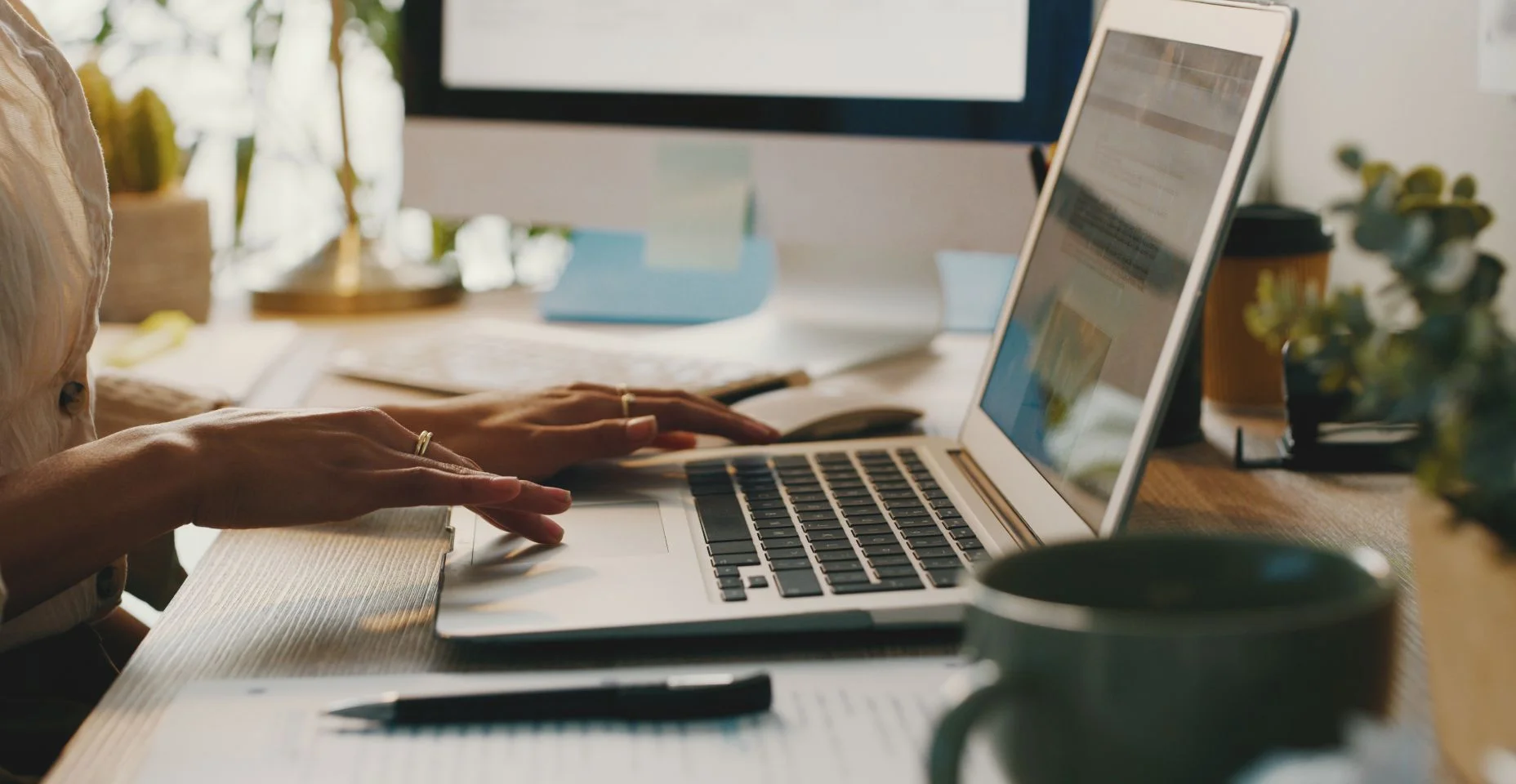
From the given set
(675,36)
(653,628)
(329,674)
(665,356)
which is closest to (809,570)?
(653,628)

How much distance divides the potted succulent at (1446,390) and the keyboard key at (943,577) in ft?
0.59

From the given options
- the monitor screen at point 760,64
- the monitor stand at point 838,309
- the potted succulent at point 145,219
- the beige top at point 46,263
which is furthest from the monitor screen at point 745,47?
the beige top at point 46,263

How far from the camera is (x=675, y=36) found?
1.05m

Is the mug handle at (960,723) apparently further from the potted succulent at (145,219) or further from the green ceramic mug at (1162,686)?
the potted succulent at (145,219)

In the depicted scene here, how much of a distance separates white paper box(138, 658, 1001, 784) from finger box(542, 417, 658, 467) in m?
0.26

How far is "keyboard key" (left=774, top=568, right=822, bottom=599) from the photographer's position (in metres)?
0.52

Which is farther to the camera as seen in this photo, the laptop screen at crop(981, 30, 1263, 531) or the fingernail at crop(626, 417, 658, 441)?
the fingernail at crop(626, 417, 658, 441)

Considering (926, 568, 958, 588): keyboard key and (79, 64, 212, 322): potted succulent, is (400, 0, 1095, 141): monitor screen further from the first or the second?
(926, 568, 958, 588): keyboard key

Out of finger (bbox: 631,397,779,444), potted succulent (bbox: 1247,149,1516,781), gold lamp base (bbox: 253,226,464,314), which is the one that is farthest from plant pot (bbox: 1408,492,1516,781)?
gold lamp base (bbox: 253,226,464,314)

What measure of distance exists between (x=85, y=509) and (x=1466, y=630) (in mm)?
515

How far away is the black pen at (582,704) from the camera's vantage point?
0.44 meters

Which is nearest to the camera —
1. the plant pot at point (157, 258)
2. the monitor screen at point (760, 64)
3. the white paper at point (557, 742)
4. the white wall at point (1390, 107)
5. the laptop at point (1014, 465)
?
the white paper at point (557, 742)

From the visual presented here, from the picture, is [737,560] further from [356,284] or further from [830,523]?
[356,284]

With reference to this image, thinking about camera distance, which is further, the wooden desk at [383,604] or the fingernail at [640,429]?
the fingernail at [640,429]
